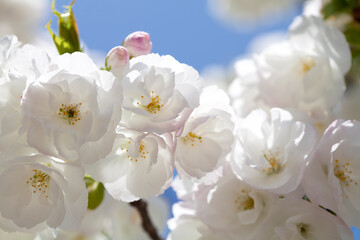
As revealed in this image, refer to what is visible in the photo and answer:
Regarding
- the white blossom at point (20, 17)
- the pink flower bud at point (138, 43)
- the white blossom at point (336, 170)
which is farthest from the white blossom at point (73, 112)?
the white blossom at point (20, 17)

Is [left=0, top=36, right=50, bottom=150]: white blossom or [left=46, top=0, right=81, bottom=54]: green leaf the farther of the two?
[left=46, top=0, right=81, bottom=54]: green leaf

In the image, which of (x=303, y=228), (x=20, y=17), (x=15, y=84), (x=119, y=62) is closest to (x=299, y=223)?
(x=303, y=228)

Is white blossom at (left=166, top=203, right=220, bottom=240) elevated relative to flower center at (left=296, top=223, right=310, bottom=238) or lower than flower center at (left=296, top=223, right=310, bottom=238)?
lower

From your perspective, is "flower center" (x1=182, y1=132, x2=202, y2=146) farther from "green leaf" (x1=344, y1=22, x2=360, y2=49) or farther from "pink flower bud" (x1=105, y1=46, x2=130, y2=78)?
"green leaf" (x1=344, y1=22, x2=360, y2=49)

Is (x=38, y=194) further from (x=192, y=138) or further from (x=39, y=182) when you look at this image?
(x=192, y=138)

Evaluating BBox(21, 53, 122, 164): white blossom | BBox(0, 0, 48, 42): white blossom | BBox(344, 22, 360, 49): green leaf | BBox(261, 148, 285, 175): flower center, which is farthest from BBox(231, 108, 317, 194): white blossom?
BBox(0, 0, 48, 42): white blossom

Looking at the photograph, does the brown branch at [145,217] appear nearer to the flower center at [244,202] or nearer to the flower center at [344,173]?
the flower center at [244,202]

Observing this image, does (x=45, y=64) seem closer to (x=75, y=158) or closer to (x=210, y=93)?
(x=75, y=158)
